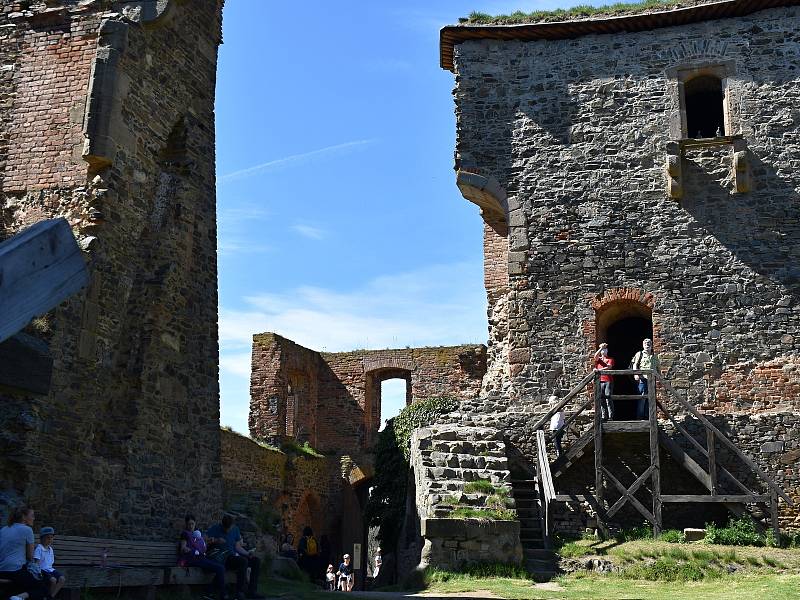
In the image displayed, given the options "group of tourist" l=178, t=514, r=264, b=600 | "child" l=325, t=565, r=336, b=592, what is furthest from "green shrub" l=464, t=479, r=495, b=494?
"child" l=325, t=565, r=336, b=592

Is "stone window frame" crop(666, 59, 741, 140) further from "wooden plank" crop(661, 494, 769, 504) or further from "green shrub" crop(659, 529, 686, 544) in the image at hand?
"green shrub" crop(659, 529, 686, 544)

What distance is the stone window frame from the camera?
17.0 metres

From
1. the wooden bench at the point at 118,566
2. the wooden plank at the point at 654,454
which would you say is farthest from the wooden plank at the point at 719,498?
the wooden bench at the point at 118,566

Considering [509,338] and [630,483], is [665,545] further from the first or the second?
[509,338]

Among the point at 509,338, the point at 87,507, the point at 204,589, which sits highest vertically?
the point at 509,338

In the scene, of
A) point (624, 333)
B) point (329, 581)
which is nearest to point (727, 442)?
point (624, 333)

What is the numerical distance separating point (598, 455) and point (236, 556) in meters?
5.91

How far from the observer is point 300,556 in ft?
71.8

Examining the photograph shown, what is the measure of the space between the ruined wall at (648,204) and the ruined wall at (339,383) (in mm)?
9633

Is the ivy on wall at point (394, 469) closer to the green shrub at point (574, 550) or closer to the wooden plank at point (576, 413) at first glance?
the wooden plank at point (576, 413)

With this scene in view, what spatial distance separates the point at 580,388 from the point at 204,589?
265 inches

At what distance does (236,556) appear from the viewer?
1099 cm

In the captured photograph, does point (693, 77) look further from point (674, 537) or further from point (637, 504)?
point (674, 537)

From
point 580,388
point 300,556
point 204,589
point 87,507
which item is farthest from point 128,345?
point 300,556
